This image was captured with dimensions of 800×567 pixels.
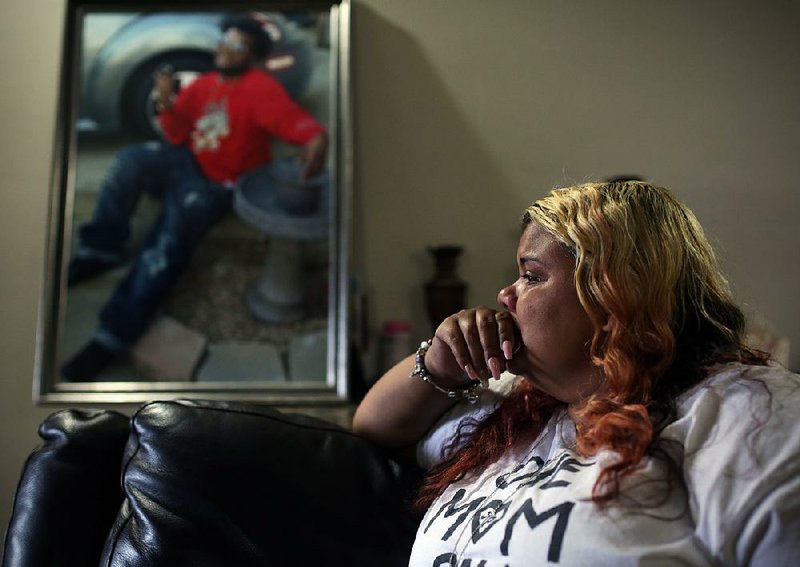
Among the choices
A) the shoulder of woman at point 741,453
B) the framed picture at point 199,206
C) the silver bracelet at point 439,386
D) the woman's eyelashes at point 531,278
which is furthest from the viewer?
the framed picture at point 199,206

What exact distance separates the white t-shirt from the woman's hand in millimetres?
176

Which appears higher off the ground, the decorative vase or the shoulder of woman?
the decorative vase

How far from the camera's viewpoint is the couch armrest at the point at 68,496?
1.18 m

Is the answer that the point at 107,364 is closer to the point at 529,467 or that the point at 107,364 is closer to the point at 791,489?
the point at 529,467

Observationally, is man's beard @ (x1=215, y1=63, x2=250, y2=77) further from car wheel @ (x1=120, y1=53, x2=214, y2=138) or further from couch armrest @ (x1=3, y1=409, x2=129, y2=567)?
couch armrest @ (x1=3, y1=409, x2=129, y2=567)

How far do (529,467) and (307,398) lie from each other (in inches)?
64.9

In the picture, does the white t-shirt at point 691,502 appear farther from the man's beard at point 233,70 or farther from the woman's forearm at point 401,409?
the man's beard at point 233,70

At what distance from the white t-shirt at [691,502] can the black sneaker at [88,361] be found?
6.57 ft

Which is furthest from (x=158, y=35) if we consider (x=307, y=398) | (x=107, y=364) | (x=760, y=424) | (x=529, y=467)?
(x=760, y=424)

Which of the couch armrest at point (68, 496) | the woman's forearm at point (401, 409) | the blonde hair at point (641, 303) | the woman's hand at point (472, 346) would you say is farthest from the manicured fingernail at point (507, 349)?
the couch armrest at point (68, 496)

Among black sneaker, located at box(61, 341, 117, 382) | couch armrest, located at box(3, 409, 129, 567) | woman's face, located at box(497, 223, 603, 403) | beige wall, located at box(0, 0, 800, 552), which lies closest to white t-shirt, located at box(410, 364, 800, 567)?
woman's face, located at box(497, 223, 603, 403)

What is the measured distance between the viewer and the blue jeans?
2775mm

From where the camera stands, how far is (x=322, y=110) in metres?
2.83

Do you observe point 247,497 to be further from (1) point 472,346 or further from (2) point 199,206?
(2) point 199,206
